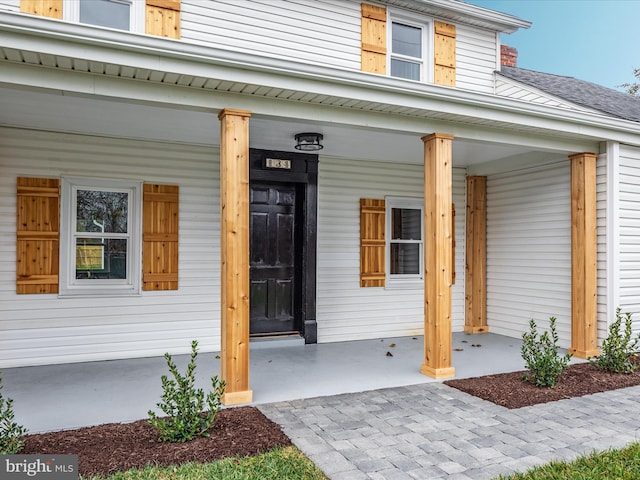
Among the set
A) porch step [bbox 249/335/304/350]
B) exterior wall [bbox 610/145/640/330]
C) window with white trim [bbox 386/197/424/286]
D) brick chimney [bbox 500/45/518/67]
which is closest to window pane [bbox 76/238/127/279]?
porch step [bbox 249/335/304/350]

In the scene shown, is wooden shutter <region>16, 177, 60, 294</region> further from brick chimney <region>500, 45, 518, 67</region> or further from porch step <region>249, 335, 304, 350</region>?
brick chimney <region>500, 45, 518, 67</region>

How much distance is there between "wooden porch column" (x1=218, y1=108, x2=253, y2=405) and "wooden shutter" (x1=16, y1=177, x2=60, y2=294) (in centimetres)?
246

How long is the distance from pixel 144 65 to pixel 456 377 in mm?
4007

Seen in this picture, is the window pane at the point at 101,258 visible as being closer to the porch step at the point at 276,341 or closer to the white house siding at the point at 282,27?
the porch step at the point at 276,341

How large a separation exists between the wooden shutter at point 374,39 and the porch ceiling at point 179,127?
1.26m

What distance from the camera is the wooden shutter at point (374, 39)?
258 inches

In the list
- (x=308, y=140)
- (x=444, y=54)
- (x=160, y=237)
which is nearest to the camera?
(x=308, y=140)

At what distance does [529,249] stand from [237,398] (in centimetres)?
480

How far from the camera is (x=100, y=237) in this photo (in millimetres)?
5461

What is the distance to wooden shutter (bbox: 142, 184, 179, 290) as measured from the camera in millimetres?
5625

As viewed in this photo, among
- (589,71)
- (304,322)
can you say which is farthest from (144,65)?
(589,71)

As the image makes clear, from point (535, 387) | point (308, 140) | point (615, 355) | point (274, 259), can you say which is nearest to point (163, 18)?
point (308, 140)

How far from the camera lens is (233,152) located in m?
3.89

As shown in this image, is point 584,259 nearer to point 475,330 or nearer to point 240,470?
point 475,330
